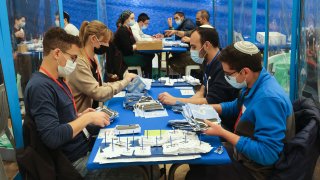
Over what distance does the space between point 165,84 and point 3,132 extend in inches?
56.2

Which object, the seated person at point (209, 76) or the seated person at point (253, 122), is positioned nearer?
the seated person at point (253, 122)

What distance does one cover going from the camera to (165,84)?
10.3 ft

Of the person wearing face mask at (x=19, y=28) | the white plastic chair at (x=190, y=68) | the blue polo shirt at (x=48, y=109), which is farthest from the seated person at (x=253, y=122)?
the white plastic chair at (x=190, y=68)

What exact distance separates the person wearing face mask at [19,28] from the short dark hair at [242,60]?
1427 mm

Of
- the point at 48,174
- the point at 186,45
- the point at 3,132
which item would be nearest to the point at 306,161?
the point at 48,174

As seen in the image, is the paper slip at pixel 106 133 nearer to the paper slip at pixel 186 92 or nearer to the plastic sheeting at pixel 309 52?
the paper slip at pixel 186 92

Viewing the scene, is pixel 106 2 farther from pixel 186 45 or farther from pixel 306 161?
pixel 306 161

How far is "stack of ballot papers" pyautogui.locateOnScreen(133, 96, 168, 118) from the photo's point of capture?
2.22 metres

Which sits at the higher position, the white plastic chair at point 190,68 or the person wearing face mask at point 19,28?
the person wearing face mask at point 19,28

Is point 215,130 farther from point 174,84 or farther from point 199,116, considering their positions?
point 174,84

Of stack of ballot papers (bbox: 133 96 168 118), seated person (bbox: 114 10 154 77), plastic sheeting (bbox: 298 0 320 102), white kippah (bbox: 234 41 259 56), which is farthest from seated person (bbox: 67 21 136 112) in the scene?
seated person (bbox: 114 10 154 77)

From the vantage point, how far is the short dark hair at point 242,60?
5.87ft

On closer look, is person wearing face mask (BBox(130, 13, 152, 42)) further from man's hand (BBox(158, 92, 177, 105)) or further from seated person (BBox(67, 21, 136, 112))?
man's hand (BBox(158, 92, 177, 105))

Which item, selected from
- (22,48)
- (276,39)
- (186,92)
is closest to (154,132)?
(186,92)
